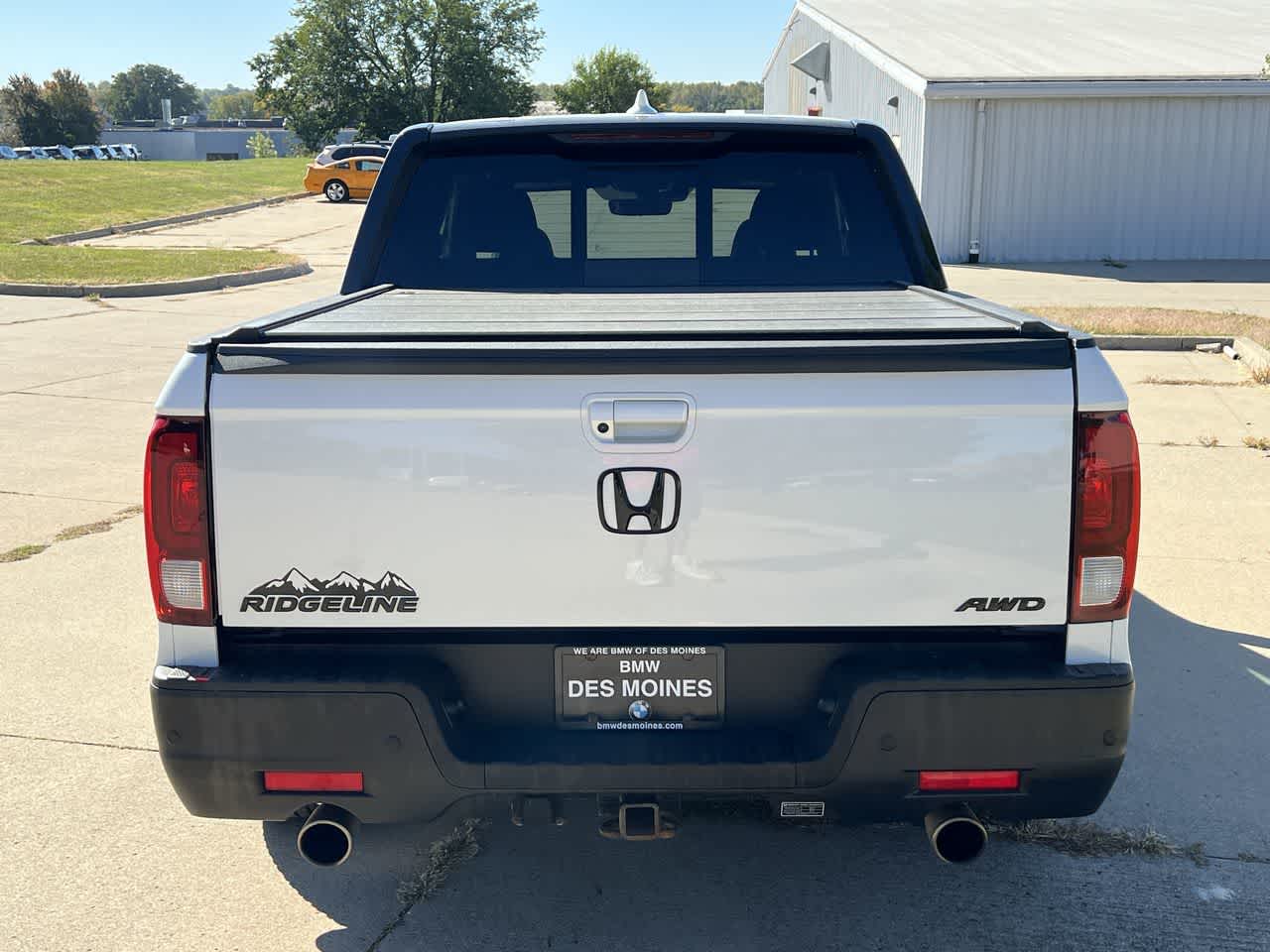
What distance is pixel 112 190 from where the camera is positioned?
37.8 m

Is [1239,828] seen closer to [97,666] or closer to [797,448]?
[797,448]

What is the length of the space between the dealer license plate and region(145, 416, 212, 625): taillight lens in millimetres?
824

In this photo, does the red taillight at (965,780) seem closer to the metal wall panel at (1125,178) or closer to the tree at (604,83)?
the metal wall panel at (1125,178)

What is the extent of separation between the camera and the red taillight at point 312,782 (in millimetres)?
2949

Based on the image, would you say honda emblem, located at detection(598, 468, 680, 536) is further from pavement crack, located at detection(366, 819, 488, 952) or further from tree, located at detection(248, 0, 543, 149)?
tree, located at detection(248, 0, 543, 149)

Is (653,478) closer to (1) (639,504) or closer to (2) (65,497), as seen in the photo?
(1) (639,504)

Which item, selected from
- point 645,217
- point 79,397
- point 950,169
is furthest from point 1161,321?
point 645,217

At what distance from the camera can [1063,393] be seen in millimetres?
2758

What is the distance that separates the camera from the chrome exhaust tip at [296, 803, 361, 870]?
3.01 m

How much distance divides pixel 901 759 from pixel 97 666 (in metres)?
3.63

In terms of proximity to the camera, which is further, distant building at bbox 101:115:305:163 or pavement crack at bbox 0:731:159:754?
distant building at bbox 101:115:305:163

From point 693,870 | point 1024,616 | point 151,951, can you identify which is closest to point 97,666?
point 151,951

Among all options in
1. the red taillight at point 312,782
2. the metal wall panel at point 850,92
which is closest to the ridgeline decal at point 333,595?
the red taillight at point 312,782

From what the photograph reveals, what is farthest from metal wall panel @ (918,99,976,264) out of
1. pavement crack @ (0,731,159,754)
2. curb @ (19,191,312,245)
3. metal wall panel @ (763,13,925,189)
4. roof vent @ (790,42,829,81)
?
pavement crack @ (0,731,159,754)
